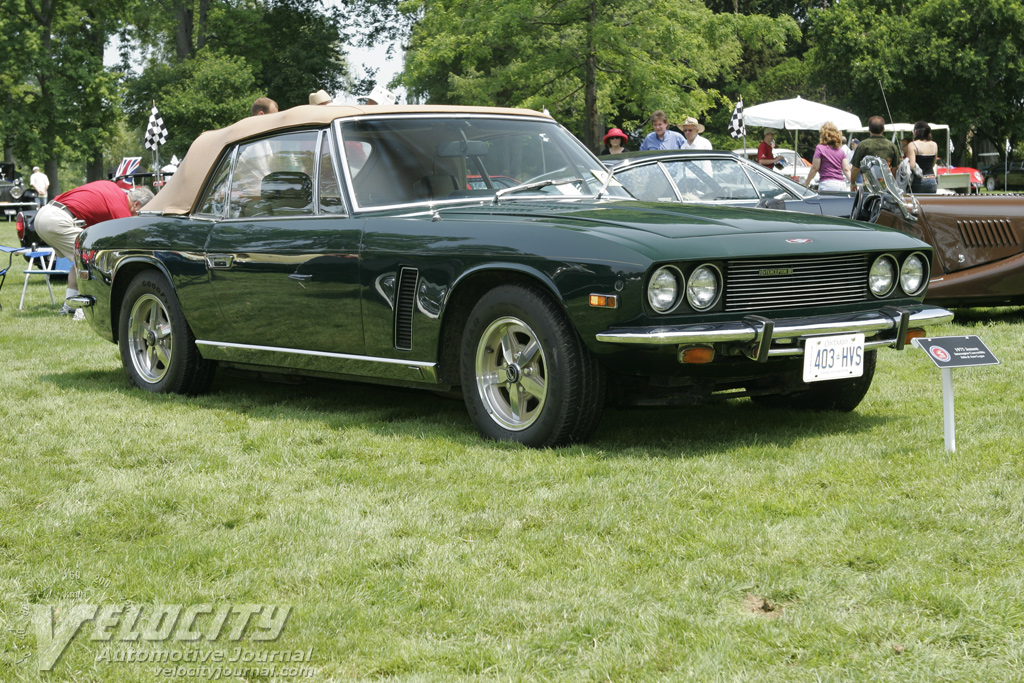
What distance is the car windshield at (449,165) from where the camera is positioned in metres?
6.04

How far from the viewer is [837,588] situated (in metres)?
3.37

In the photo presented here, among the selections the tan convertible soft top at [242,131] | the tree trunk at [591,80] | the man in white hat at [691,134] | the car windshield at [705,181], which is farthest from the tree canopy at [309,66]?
the tan convertible soft top at [242,131]

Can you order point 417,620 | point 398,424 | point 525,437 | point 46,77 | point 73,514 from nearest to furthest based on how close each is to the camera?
1. point 417,620
2. point 73,514
3. point 525,437
4. point 398,424
5. point 46,77

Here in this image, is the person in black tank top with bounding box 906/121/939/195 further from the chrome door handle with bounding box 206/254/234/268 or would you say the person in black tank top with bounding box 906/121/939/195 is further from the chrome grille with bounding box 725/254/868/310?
the chrome door handle with bounding box 206/254/234/268

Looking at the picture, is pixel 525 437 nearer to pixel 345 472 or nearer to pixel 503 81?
pixel 345 472

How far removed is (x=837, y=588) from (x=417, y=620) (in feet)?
3.90

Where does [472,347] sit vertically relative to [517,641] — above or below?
above

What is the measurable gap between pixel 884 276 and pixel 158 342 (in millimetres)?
4277

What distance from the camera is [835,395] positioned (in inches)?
235

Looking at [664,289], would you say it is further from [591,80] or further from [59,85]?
[59,85]

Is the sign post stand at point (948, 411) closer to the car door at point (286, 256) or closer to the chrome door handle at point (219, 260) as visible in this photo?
the car door at point (286, 256)

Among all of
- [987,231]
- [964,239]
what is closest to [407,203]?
[964,239]

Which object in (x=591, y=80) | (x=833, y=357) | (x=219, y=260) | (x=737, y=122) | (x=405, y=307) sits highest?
(x=591, y=80)

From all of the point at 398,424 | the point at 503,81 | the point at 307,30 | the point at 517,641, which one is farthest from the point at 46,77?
the point at 517,641
